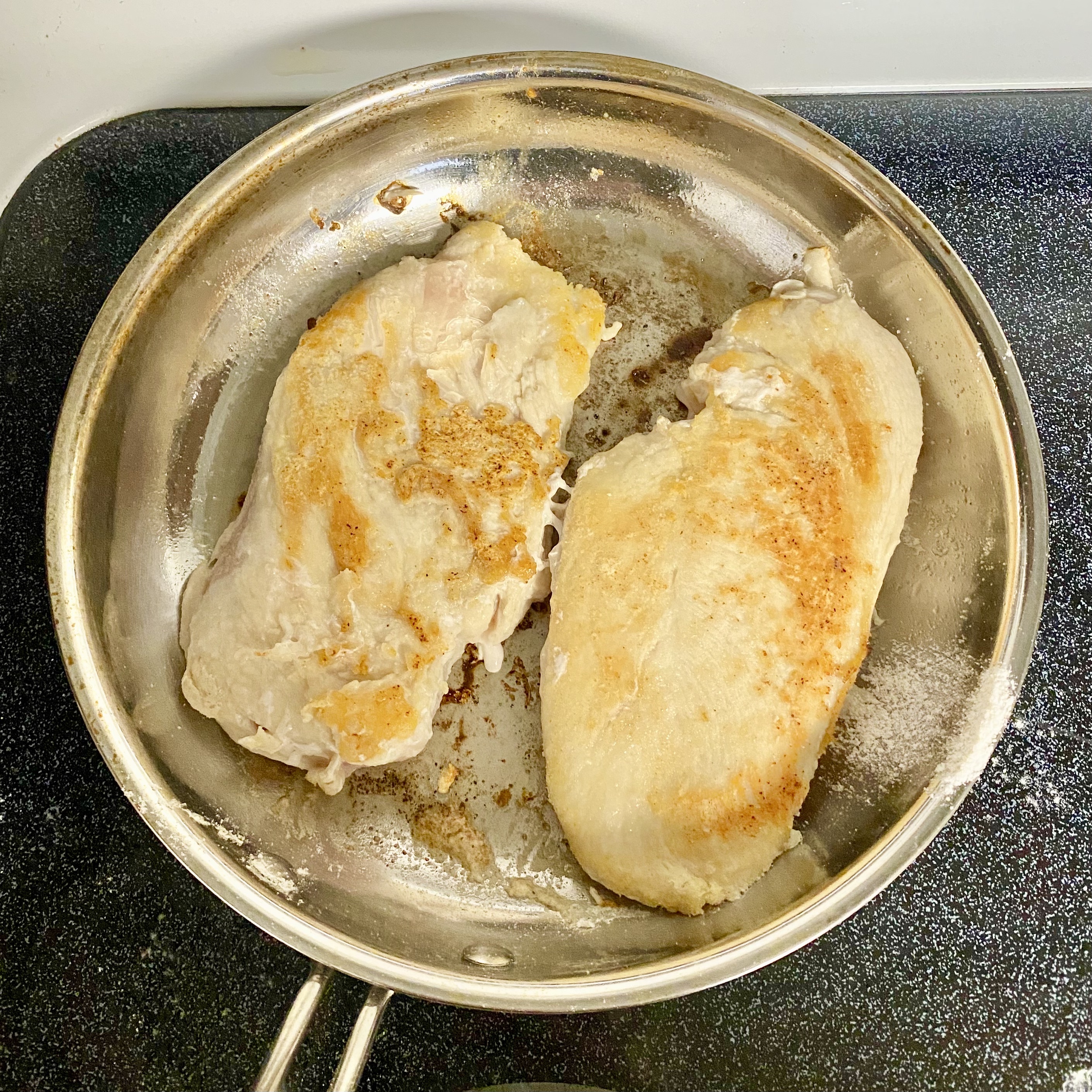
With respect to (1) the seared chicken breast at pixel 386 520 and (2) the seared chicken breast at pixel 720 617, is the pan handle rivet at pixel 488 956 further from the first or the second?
(1) the seared chicken breast at pixel 386 520

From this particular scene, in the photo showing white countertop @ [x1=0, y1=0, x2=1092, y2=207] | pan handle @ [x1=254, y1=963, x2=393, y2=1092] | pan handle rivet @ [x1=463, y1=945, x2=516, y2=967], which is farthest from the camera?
white countertop @ [x1=0, y1=0, x2=1092, y2=207]

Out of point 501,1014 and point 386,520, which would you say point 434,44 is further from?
point 501,1014

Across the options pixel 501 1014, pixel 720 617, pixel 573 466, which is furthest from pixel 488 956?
pixel 573 466

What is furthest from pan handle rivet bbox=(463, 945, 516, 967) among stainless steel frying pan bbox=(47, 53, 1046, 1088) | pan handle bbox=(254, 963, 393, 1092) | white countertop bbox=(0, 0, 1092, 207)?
white countertop bbox=(0, 0, 1092, 207)

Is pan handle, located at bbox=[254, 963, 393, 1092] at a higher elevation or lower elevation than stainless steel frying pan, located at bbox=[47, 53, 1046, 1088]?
lower

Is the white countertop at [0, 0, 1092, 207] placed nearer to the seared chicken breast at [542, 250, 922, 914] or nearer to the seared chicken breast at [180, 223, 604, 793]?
the seared chicken breast at [180, 223, 604, 793]

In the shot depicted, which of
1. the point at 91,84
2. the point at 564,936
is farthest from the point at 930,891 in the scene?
the point at 91,84

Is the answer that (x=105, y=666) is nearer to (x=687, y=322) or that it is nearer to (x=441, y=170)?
(x=441, y=170)
